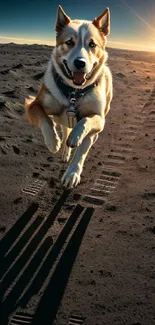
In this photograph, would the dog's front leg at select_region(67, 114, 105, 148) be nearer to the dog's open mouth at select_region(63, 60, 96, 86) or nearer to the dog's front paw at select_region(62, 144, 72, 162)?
the dog's open mouth at select_region(63, 60, 96, 86)

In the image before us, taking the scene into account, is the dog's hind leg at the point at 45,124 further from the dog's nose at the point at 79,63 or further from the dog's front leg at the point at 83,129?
the dog's nose at the point at 79,63

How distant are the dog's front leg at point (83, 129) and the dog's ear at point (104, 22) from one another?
4.50 feet

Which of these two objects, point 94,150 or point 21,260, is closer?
point 21,260

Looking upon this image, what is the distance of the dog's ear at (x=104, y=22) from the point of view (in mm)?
6293

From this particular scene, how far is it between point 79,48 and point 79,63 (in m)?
0.33

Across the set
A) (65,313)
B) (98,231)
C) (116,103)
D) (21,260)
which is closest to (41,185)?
(98,231)

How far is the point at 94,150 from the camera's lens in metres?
7.89

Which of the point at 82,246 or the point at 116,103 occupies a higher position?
the point at 82,246

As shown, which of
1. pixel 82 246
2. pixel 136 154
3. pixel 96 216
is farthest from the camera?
pixel 136 154

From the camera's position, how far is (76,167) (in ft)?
18.3

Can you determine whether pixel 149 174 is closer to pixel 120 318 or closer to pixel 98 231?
pixel 98 231

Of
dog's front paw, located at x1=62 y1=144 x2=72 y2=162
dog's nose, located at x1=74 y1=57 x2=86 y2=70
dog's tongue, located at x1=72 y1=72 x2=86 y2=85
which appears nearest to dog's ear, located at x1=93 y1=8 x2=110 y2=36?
dog's tongue, located at x1=72 y1=72 x2=86 y2=85

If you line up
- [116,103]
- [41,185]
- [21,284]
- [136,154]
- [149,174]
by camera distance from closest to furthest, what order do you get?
[21,284] → [41,185] → [149,174] → [136,154] → [116,103]

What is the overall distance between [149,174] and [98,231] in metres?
2.03
